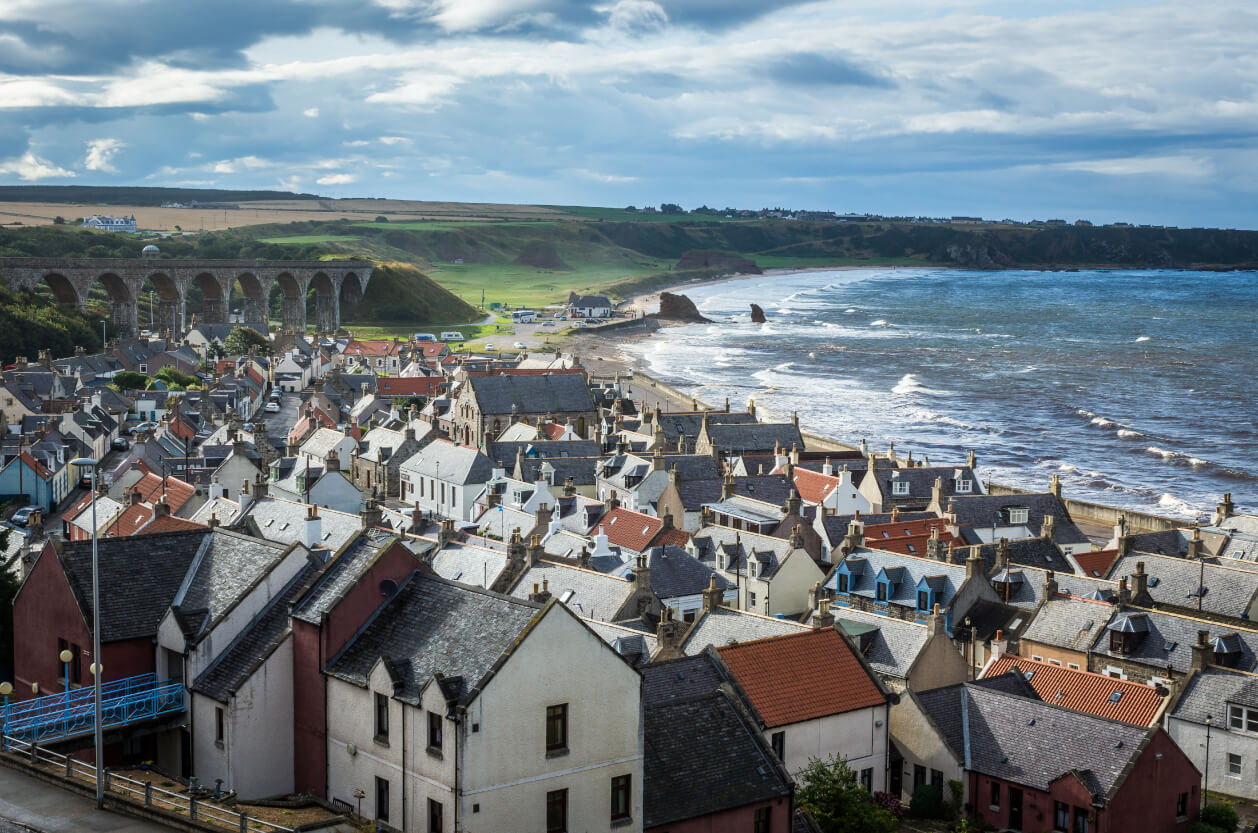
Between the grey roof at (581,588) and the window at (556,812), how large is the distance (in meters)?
17.9

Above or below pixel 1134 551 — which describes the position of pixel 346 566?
above

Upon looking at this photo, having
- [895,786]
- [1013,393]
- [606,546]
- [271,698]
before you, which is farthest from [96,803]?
[1013,393]

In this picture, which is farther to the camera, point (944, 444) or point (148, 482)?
point (944, 444)

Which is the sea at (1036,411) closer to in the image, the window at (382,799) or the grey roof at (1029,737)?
the grey roof at (1029,737)

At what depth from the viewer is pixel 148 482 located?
6694 cm

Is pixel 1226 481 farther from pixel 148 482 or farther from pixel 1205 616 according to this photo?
pixel 148 482

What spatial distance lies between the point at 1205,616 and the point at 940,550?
9866 millimetres

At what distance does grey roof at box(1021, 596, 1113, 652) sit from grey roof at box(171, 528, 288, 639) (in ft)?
89.7

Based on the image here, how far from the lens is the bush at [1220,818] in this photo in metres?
36.3

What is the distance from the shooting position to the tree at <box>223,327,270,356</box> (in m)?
165

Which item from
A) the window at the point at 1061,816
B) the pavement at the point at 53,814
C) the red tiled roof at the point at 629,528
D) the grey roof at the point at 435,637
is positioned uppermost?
the grey roof at the point at 435,637

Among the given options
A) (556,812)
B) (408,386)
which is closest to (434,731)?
(556,812)

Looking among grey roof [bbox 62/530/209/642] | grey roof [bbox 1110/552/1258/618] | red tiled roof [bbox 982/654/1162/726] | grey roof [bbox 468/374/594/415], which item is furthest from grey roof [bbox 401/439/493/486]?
grey roof [bbox 62/530/209/642]

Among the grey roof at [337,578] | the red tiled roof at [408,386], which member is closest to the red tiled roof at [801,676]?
the grey roof at [337,578]
